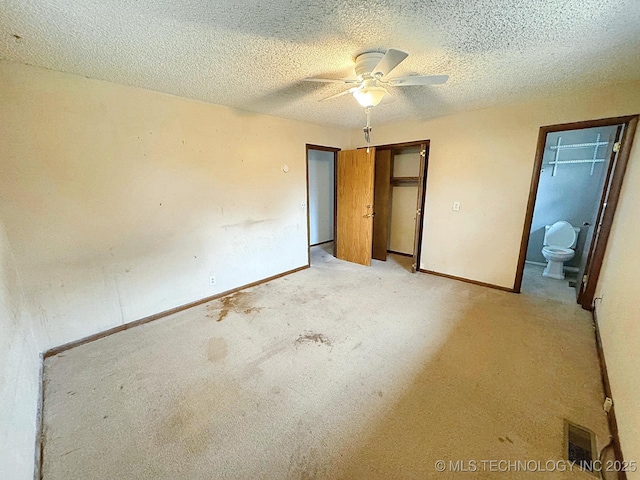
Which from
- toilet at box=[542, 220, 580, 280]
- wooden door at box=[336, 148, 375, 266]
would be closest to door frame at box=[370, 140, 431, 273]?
wooden door at box=[336, 148, 375, 266]

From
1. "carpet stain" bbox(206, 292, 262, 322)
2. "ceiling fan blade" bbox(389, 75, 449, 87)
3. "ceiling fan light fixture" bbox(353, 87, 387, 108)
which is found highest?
"ceiling fan blade" bbox(389, 75, 449, 87)

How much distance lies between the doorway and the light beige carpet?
9.62 ft

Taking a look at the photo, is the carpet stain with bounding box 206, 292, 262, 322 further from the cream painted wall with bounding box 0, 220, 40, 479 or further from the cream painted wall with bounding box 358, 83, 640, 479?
the cream painted wall with bounding box 358, 83, 640, 479

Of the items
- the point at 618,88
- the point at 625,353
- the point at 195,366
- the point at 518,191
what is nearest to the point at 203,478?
the point at 195,366

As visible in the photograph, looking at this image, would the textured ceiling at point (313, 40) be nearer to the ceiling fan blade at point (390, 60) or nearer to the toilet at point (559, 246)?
the ceiling fan blade at point (390, 60)

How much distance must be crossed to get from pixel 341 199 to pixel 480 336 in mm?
2852

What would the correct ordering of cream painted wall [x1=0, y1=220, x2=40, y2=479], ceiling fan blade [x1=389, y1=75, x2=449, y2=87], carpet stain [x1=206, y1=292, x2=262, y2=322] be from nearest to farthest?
cream painted wall [x1=0, y1=220, x2=40, y2=479] → ceiling fan blade [x1=389, y1=75, x2=449, y2=87] → carpet stain [x1=206, y1=292, x2=262, y2=322]

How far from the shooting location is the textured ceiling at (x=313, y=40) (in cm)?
124

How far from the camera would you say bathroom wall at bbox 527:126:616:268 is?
3.51 m

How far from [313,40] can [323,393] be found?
225 centimetres

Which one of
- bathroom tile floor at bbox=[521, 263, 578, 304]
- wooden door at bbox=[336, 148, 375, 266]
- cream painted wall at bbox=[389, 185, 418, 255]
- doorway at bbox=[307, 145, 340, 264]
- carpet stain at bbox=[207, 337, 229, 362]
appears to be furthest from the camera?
doorway at bbox=[307, 145, 340, 264]

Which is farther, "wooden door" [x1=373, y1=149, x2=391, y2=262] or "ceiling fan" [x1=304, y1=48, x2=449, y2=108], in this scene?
"wooden door" [x1=373, y1=149, x2=391, y2=262]

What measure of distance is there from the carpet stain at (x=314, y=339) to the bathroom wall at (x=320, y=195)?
10.3 ft

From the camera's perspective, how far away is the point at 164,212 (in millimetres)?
2500
